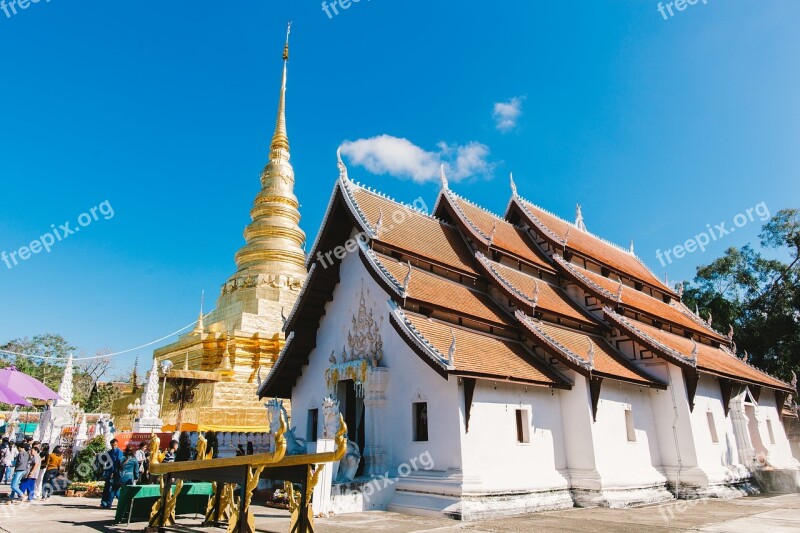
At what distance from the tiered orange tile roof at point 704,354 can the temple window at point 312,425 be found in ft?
24.8

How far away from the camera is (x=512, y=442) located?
1014 centimetres

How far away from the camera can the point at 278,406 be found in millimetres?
10141

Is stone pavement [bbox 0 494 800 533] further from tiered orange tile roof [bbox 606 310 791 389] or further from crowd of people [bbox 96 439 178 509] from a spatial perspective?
tiered orange tile roof [bbox 606 310 791 389]

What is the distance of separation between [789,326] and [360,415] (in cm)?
2359

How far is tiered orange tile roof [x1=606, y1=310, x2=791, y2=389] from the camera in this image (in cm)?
1300

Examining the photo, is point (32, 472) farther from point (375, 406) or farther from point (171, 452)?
point (375, 406)

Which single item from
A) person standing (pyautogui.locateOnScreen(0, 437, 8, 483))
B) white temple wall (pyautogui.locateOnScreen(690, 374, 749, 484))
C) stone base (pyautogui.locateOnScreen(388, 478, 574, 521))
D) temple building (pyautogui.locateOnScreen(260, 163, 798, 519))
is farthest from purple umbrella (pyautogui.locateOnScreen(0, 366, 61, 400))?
white temple wall (pyautogui.locateOnScreen(690, 374, 749, 484))

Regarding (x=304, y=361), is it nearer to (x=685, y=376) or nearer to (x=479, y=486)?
(x=479, y=486)

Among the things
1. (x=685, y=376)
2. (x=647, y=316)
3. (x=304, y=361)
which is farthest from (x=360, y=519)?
(x=647, y=316)

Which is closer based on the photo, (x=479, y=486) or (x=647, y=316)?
(x=479, y=486)

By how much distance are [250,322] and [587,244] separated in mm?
13139

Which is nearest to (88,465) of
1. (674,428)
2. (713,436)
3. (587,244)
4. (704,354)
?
(674,428)

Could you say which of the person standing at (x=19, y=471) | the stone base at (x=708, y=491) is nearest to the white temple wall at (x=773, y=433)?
the stone base at (x=708, y=491)

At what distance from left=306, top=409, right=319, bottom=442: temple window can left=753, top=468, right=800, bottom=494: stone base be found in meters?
10.8
